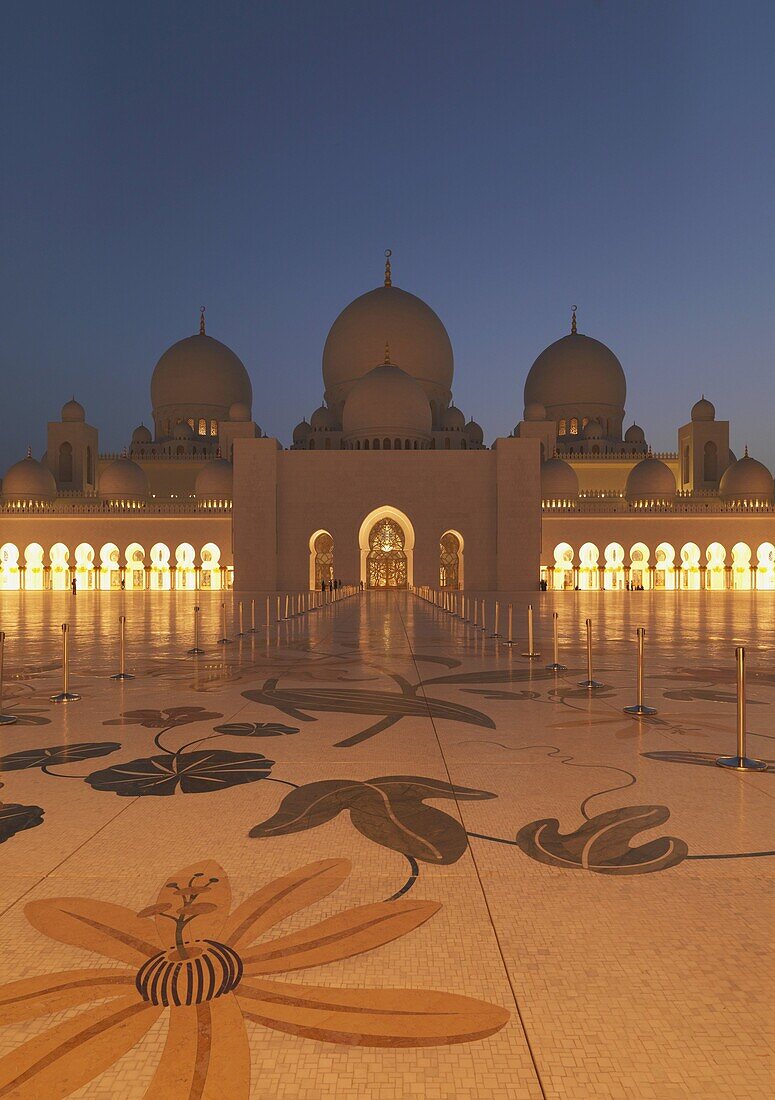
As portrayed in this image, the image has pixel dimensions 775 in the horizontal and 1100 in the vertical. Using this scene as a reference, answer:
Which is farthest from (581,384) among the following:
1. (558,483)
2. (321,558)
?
(321,558)

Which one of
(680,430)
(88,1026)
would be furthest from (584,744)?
(680,430)

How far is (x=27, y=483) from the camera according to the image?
38.3 meters

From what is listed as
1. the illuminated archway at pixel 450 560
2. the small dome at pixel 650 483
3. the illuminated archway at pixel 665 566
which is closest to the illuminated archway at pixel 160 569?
the illuminated archway at pixel 450 560

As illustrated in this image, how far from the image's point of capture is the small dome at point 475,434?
38.7 meters

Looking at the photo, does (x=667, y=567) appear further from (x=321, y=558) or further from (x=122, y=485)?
(x=122, y=485)

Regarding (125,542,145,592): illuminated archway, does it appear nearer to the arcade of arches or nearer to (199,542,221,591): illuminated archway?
(199,542,221,591): illuminated archway

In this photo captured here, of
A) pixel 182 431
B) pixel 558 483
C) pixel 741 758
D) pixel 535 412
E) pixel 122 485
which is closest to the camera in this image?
pixel 741 758

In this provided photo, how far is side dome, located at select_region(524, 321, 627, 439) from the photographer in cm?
4294

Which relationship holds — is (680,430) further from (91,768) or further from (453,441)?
(91,768)

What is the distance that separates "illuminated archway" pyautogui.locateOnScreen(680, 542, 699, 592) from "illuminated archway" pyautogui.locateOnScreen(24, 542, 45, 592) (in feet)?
97.4

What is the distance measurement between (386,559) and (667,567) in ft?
43.8

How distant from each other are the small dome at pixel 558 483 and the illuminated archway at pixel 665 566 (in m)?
4.71

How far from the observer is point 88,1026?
6.20 ft

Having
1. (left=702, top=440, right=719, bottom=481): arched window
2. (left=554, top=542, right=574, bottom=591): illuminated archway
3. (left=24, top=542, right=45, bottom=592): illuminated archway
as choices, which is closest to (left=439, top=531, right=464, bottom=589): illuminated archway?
(left=554, top=542, right=574, bottom=591): illuminated archway
